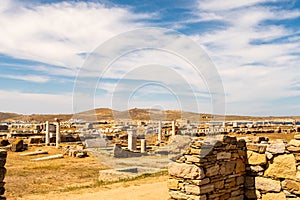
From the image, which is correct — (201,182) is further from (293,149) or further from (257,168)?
(293,149)

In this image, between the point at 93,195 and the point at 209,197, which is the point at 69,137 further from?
the point at 209,197

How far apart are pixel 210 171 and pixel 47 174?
1276cm

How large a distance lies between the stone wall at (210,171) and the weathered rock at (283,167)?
0.88m

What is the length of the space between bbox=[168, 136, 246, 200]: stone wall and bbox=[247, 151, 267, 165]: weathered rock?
19cm

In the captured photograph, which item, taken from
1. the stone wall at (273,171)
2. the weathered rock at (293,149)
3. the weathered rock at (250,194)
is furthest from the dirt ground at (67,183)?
the weathered rock at (293,149)

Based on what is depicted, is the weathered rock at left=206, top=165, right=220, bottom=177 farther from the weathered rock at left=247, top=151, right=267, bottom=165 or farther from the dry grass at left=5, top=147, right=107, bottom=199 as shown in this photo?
the dry grass at left=5, top=147, right=107, bottom=199

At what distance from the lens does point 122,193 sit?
1181cm

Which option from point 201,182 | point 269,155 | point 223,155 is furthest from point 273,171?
point 201,182

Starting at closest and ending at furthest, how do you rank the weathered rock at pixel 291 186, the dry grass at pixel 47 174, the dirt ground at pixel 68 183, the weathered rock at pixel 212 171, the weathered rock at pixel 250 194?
the weathered rock at pixel 291 186
the weathered rock at pixel 212 171
the weathered rock at pixel 250 194
the dirt ground at pixel 68 183
the dry grass at pixel 47 174

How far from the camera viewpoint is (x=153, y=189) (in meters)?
12.3

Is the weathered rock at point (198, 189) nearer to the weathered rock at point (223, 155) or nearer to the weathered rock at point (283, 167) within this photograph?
the weathered rock at point (223, 155)

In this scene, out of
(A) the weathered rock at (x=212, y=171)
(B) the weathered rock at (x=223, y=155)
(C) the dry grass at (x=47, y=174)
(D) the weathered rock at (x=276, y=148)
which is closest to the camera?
(A) the weathered rock at (x=212, y=171)

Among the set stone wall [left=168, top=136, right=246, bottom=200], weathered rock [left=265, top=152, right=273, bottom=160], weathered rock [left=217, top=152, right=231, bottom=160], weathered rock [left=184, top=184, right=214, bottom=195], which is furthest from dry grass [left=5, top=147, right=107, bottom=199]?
weathered rock [left=265, top=152, right=273, bottom=160]

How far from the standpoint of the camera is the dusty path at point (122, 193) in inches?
442
